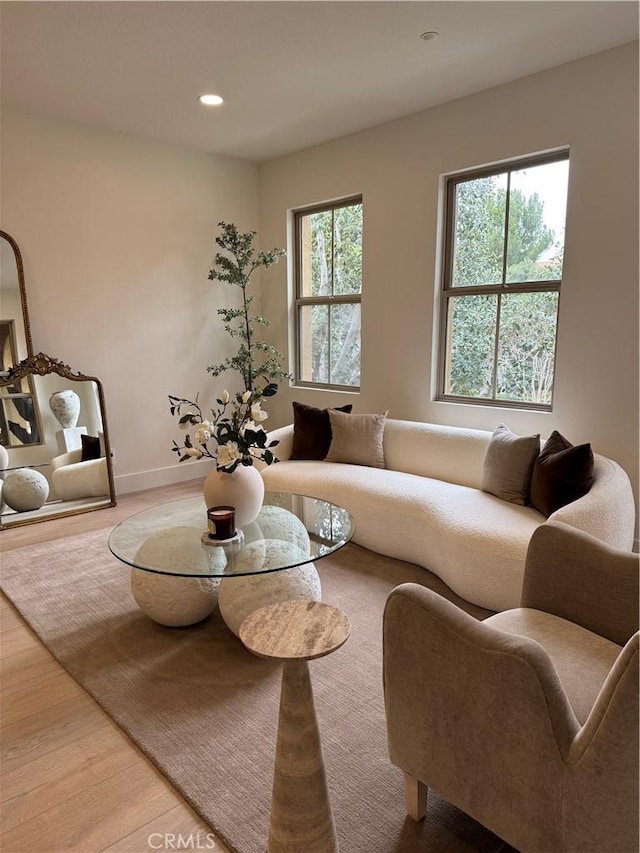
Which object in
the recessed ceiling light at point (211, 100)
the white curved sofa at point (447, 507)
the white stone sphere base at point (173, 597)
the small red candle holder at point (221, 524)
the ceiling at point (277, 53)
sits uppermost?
the recessed ceiling light at point (211, 100)

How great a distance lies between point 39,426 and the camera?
3.97 m

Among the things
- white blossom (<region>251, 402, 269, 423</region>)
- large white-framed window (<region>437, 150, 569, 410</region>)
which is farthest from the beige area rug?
large white-framed window (<region>437, 150, 569, 410</region>)

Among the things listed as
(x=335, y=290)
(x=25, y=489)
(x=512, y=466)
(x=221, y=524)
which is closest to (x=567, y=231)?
(x=512, y=466)

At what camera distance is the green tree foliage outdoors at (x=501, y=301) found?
11.3ft

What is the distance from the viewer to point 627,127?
292 centimetres

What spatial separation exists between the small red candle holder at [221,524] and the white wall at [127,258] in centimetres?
259

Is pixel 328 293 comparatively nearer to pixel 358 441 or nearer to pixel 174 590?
pixel 358 441

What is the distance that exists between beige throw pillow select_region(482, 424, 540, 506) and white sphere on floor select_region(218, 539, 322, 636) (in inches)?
48.6

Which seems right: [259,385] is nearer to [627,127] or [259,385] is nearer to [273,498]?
[273,498]

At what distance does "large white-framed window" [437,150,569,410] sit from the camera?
3.38 metres

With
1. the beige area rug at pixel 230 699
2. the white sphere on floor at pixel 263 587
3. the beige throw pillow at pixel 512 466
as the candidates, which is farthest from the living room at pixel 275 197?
the white sphere on floor at pixel 263 587

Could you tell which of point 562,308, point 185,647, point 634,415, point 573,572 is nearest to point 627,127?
point 562,308

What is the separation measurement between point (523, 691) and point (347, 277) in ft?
12.9

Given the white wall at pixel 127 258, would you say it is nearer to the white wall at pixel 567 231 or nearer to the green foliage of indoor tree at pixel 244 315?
the green foliage of indoor tree at pixel 244 315
